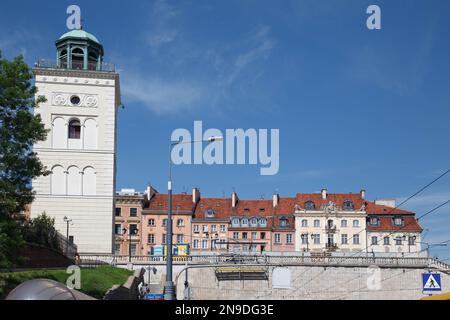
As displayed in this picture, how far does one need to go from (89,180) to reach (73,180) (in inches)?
59.8

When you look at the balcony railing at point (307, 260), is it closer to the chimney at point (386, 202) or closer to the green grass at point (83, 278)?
the green grass at point (83, 278)

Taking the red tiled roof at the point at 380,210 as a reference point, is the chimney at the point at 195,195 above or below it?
above

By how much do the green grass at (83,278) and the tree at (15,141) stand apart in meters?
1.00

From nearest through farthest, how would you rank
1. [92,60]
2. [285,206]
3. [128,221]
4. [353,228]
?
[92,60], [128,221], [353,228], [285,206]

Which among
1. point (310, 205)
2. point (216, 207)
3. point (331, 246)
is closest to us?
point (331, 246)

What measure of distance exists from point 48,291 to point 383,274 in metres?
54.9

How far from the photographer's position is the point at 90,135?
63.6 m

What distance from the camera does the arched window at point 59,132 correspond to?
2482 inches

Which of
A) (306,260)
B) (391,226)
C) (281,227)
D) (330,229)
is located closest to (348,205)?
(330,229)

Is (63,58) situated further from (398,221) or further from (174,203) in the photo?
(398,221)

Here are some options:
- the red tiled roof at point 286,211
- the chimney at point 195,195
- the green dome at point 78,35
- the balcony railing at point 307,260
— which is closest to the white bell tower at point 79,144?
the green dome at point 78,35

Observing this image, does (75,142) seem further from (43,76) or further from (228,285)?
(228,285)
